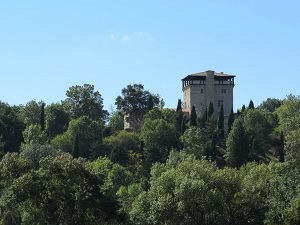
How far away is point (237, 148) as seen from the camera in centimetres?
8988

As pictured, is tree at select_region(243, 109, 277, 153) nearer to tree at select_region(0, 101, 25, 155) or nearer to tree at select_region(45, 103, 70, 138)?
tree at select_region(45, 103, 70, 138)

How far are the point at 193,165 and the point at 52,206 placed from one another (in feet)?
55.2

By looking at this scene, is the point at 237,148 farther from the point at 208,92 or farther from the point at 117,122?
the point at 117,122

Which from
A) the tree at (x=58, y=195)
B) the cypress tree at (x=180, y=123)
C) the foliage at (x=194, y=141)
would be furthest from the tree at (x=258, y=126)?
the tree at (x=58, y=195)

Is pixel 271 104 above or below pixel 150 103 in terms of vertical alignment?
above

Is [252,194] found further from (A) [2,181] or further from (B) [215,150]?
(B) [215,150]

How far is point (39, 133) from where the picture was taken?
93562 millimetres

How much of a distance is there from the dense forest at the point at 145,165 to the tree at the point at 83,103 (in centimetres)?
18

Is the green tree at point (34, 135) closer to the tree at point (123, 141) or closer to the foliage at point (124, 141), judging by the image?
the tree at point (123, 141)

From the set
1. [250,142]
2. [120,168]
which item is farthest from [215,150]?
[120,168]

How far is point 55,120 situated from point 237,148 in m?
31.6

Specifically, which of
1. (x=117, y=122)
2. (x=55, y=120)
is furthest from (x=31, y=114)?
(x=117, y=122)

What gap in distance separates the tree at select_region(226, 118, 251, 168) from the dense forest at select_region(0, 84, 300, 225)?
140mm

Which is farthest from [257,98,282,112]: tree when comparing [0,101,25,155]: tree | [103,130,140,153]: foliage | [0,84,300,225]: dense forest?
[0,101,25,155]: tree
